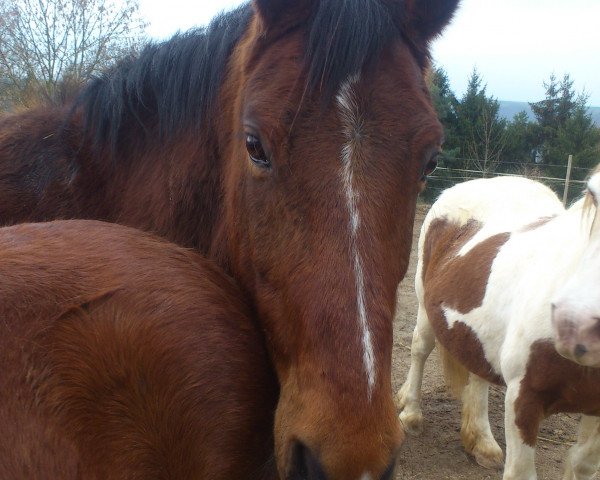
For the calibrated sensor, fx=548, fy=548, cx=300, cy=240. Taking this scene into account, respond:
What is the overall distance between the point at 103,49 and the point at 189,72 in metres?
10.7

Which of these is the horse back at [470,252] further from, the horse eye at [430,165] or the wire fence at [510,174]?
the wire fence at [510,174]

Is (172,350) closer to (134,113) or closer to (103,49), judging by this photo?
(134,113)

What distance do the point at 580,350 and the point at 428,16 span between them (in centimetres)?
151

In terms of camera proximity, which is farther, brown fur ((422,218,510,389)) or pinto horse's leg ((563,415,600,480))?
brown fur ((422,218,510,389))

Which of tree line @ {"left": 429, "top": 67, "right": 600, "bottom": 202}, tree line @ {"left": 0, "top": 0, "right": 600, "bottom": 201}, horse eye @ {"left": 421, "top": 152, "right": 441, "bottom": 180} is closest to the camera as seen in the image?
horse eye @ {"left": 421, "top": 152, "right": 441, "bottom": 180}

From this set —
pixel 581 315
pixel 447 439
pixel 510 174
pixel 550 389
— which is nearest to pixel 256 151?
pixel 581 315

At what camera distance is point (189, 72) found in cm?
221

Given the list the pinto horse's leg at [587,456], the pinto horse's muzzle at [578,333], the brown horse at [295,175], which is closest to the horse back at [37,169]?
the brown horse at [295,175]

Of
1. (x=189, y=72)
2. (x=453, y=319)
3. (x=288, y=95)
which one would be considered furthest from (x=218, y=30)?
(x=453, y=319)

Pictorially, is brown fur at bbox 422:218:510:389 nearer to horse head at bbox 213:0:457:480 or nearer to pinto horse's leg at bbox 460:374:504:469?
pinto horse's leg at bbox 460:374:504:469

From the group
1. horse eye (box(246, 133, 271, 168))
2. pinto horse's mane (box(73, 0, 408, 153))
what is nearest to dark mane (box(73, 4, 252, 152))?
pinto horse's mane (box(73, 0, 408, 153))

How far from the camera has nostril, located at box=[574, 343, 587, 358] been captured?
231 centimetres

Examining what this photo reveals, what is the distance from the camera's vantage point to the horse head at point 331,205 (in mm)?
1288

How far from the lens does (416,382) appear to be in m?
5.03
